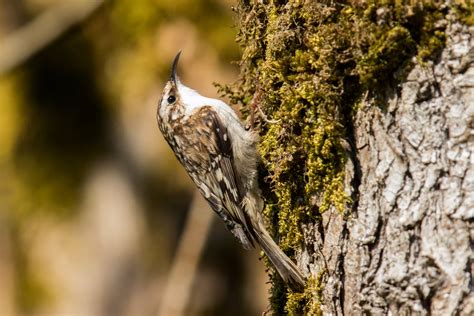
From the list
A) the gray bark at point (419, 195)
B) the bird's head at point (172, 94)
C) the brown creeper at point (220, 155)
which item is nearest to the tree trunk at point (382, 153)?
the gray bark at point (419, 195)

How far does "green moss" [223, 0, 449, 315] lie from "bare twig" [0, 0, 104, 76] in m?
2.53

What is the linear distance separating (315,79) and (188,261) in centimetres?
287

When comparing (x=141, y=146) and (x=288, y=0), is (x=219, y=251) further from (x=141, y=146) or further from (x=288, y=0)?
(x=288, y=0)

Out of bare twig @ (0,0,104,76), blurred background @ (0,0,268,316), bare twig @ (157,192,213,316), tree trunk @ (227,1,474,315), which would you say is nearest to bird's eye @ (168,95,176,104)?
tree trunk @ (227,1,474,315)

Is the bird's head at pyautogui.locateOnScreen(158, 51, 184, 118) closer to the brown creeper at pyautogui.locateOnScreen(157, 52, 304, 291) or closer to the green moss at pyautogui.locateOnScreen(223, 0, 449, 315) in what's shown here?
the brown creeper at pyautogui.locateOnScreen(157, 52, 304, 291)

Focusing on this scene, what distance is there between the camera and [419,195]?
1969mm

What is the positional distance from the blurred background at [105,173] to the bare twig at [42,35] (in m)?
0.04

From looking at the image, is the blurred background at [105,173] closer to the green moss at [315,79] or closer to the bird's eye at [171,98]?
the bird's eye at [171,98]

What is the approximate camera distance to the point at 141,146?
5953mm

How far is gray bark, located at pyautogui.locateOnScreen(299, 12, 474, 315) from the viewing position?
1916mm

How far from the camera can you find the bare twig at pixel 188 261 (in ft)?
16.1

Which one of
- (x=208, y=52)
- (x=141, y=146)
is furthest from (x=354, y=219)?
(x=141, y=146)

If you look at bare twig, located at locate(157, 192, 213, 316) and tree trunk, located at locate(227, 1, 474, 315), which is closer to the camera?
tree trunk, located at locate(227, 1, 474, 315)

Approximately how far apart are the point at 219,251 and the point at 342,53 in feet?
14.2
